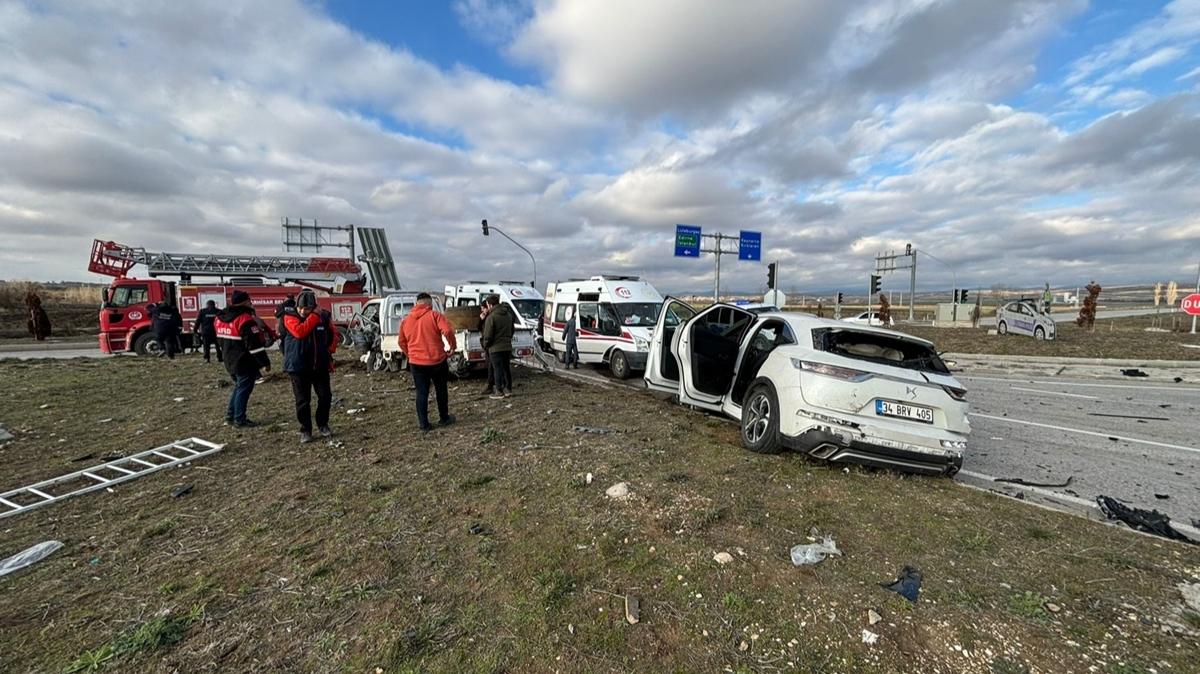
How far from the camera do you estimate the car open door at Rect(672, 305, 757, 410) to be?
6.53 metres

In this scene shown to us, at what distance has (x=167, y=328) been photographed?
1441 cm

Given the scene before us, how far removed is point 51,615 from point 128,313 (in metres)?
17.6

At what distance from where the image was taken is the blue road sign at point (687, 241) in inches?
997

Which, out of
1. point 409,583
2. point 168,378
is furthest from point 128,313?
point 409,583

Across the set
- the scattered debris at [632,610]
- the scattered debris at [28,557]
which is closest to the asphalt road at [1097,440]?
the scattered debris at [632,610]

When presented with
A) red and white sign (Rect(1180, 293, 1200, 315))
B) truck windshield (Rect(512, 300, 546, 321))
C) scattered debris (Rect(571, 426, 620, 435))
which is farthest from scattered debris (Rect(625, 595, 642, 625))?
red and white sign (Rect(1180, 293, 1200, 315))

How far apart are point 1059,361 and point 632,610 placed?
17.2 metres

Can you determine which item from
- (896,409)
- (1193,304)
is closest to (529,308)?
(896,409)

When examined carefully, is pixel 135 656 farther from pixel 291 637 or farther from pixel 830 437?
pixel 830 437

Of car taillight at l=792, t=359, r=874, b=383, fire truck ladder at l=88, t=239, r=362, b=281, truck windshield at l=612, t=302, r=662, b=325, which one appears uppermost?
fire truck ladder at l=88, t=239, r=362, b=281

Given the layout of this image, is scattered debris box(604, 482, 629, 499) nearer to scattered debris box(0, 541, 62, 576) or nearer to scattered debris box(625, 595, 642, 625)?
scattered debris box(625, 595, 642, 625)

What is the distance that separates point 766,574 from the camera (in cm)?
289

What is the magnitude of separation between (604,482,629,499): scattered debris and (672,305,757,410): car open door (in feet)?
8.66

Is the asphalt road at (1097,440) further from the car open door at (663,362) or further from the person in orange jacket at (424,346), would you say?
the person in orange jacket at (424,346)
